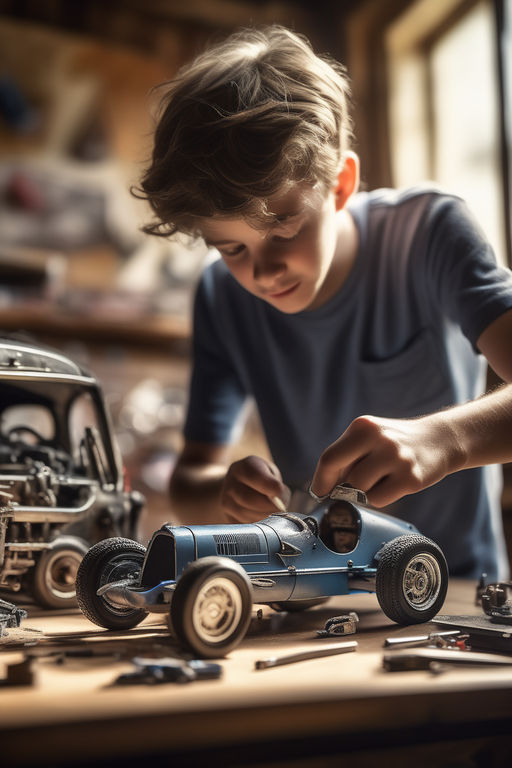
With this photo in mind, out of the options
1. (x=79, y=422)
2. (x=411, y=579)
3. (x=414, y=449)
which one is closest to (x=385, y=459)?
(x=414, y=449)

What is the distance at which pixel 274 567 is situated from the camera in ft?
2.52

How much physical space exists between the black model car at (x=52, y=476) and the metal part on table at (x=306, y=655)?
412 millimetres

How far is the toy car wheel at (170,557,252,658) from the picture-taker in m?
0.63

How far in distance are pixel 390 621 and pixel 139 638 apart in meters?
0.26

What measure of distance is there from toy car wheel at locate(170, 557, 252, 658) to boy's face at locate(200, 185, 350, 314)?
41cm

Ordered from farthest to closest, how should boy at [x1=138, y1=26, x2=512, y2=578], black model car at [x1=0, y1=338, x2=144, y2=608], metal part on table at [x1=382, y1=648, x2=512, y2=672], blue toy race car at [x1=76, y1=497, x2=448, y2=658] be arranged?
black model car at [x1=0, y1=338, x2=144, y2=608] → boy at [x1=138, y1=26, x2=512, y2=578] → blue toy race car at [x1=76, y1=497, x2=448, y2=658] → metal part on table at [x1=382, y1=648, x2=512, y2=672]

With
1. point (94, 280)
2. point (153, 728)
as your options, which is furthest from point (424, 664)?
point (94, 280)

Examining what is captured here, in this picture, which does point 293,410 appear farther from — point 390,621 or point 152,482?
point 152,482

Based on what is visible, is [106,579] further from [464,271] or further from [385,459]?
[464,271]

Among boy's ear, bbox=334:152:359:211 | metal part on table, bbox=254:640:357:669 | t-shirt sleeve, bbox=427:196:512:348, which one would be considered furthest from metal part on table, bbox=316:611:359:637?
boy's ear, bbox=334:152:359:211

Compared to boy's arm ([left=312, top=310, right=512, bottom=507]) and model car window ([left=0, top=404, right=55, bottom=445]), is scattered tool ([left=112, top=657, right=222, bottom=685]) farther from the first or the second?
model car window ([left=0, top=404, right=55, bottom=445])

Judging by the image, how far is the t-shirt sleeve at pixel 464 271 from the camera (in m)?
0.96

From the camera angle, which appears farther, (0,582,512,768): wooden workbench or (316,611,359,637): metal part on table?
(316,611,359,637): metal part on table

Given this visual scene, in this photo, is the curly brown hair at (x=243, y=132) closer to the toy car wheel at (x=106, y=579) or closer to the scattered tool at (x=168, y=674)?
the toy car wheel at (x=106, y=579)
